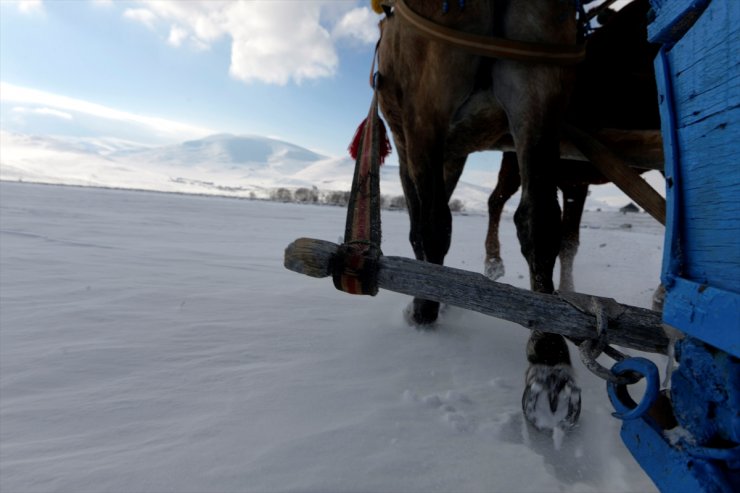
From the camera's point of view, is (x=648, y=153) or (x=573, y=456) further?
(x=648, y=153)

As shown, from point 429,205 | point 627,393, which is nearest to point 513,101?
point 429,205

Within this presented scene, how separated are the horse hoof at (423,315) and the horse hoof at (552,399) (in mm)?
846

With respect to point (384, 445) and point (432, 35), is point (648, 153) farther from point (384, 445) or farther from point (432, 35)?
point (384, 445)

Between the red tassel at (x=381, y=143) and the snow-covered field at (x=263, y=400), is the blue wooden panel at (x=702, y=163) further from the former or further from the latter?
the red tassel at (x=381, y=143)

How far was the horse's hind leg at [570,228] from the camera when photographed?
11.8 feet

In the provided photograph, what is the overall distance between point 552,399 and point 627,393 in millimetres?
554

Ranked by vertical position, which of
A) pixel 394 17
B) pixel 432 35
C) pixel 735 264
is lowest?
pixel 735 264

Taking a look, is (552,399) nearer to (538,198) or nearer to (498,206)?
(538,198)

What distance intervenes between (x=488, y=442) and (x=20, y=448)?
130 cm

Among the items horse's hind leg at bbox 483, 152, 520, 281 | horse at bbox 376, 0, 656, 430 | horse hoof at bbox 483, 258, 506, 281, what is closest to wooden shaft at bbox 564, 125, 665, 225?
horse at bbox 376, 0, 656, 430

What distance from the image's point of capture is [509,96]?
167cm

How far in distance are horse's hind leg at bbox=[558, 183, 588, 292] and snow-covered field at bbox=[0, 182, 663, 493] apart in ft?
5.42

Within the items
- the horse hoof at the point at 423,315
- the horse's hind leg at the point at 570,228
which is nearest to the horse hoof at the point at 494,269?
the horse's hind leg at the point at 570,228

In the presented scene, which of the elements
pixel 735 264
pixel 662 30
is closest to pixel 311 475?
pixel 735 264
